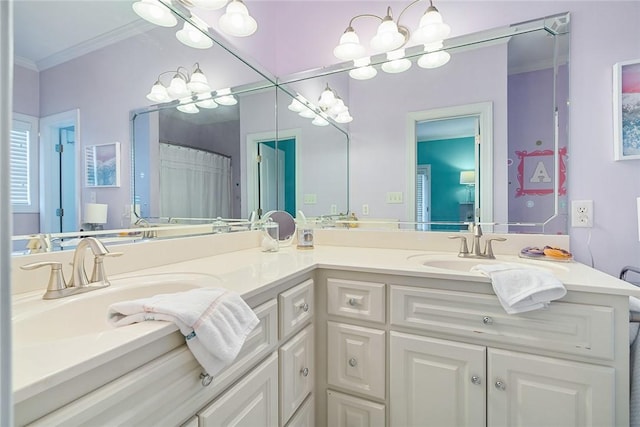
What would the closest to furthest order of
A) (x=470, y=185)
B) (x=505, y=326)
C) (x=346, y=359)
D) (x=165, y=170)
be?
(x=505, y=326) → (x=346, y=359) → (x=165, y=170) → (x=470, y=185)

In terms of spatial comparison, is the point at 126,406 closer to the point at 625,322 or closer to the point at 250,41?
the point at 625,322

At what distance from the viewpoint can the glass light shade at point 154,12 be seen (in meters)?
1.16

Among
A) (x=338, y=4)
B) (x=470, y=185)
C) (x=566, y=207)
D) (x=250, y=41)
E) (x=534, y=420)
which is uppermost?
(x=338, y=4)

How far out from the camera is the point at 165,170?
4.42 ft

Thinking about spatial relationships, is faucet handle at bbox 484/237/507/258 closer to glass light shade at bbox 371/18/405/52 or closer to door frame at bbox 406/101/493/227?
door frame at bbox 406/101/493/227

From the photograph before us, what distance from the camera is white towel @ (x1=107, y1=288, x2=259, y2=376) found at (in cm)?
61

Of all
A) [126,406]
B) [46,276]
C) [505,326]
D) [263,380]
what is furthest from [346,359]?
[46,276]

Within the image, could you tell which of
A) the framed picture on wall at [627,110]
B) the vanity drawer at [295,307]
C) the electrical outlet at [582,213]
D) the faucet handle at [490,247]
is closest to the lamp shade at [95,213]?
the vanity drawer at [295,307]

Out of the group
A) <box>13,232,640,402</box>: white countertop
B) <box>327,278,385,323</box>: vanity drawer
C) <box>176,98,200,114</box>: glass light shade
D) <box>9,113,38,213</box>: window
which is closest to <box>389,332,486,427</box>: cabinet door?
<box>327,278,385,323</box>: vanity drawer

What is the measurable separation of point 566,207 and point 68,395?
5.95ft

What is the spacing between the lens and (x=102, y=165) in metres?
1.04

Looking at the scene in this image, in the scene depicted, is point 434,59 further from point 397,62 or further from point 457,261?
point 457,261

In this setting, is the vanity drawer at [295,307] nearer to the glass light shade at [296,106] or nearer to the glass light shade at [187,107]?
the glass light shade at [187,107]

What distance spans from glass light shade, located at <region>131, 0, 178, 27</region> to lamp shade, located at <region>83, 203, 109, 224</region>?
76 centimetres
